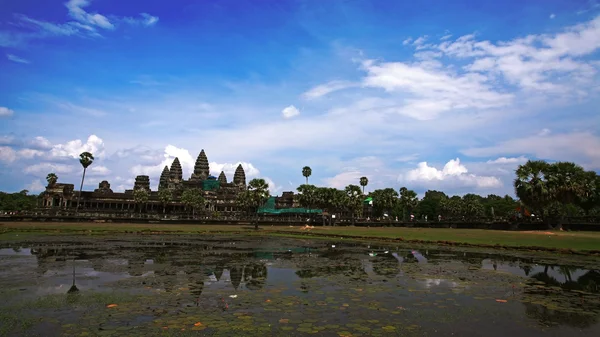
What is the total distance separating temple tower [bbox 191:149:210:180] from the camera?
6781 inches

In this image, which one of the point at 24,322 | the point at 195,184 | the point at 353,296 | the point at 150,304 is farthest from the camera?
the point at 195,184

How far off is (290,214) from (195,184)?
48902 millimetres

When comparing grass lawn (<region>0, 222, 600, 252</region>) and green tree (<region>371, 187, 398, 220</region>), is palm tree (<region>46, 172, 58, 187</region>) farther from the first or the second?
green tree (<region>371, 187, 398, 220</region>)

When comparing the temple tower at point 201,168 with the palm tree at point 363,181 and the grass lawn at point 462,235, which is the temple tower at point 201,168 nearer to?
the palm tree at point 363,181

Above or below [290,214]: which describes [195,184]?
above

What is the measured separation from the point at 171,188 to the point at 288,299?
530 ft

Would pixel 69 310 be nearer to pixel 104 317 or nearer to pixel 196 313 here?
pixel 104 317

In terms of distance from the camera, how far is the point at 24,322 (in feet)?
28.3

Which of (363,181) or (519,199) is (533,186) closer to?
(519,199)

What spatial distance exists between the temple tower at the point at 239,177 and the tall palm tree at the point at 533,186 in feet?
430

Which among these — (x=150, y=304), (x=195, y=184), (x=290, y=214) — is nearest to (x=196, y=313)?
(x=150, y=304)

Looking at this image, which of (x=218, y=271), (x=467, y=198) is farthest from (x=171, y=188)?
(x=218, y=271)

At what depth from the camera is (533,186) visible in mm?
57938

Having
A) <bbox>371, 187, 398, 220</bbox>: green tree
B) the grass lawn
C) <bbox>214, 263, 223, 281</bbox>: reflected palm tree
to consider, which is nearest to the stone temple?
the grass lawn
